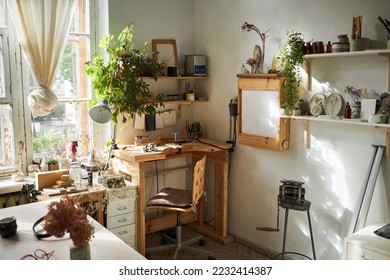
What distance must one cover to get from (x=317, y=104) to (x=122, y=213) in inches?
66.2

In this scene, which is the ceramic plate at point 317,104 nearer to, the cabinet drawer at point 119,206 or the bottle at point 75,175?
the cabinet drawer at point 119,206

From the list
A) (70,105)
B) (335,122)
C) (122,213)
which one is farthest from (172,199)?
(335,122)

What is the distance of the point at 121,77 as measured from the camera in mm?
3357

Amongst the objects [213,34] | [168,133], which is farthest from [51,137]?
[213,34]

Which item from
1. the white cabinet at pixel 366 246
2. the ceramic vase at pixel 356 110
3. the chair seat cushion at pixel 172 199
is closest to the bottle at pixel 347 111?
the ceramic vase at pixel 356 110

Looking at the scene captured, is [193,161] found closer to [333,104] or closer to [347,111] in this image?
[333,104]

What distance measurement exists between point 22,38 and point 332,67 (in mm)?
2292

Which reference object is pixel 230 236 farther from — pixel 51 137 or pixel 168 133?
pixel 51 137

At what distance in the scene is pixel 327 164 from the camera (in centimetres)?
304

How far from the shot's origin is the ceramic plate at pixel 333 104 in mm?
2857

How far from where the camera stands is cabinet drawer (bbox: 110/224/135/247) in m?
3.25

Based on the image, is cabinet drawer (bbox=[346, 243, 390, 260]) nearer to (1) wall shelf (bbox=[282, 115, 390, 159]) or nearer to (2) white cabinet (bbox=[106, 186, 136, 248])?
(1) wall shelf (bbox=[282, 115, 390, 159])
